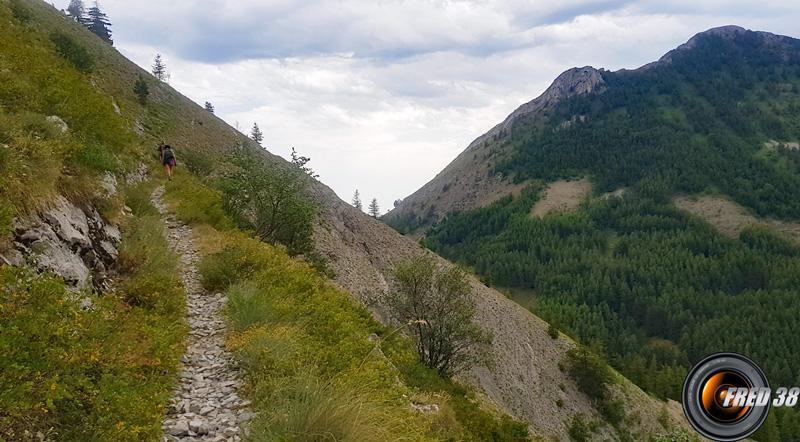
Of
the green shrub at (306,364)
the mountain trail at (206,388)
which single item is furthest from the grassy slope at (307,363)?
the mountain trail at (206,388)

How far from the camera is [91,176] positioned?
1203 cm

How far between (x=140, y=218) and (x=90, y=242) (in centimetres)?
540

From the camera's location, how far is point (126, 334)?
7.89 meters

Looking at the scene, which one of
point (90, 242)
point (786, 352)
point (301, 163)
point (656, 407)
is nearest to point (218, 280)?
point (90, 242)

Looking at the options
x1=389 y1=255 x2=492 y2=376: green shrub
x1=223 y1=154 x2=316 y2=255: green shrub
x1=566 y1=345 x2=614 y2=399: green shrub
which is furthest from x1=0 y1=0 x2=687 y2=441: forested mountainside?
x1=566 y1=345 x2=614 y2=399: green shrub

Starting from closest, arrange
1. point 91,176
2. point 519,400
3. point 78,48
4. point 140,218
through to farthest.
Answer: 1. point 91,176
2. point 140,218
3. point 78,48
4. point 519,400

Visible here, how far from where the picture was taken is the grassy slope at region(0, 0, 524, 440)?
5199 millimetres

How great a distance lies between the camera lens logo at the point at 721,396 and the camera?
183 inches

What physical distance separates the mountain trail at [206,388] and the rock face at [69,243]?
235 centimetres

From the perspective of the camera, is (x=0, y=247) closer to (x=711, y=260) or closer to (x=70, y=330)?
(x=70, y=330)

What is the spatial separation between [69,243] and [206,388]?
449cm

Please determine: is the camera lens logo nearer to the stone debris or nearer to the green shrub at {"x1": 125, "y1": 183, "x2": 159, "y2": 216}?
the stone debris

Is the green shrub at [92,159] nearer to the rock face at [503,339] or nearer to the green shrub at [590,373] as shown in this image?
the rock face at [503,339]

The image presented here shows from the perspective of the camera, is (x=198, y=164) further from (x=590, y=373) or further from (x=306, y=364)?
(x=590, y=373)
